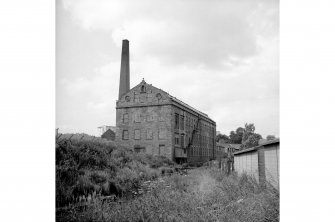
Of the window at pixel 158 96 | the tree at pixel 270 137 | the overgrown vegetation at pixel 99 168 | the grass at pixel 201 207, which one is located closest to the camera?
the grass at pixel 201 207

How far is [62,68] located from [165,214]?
7.10 ft

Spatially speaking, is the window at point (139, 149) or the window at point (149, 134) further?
the window at point (149, 134)

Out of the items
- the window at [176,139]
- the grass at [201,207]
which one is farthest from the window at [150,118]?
the grass at [201,207]

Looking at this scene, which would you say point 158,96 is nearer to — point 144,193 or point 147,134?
point 147,134

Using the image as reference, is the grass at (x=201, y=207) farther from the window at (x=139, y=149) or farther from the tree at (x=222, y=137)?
the window at (x=139, y=149)

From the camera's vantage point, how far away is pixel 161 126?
17.2 feet

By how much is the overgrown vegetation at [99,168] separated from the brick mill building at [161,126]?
0.35 m

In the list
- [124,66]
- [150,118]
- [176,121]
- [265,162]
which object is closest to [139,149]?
[150,118]

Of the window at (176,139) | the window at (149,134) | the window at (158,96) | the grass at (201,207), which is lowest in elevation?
the grass at (201,207)

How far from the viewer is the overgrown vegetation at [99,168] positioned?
159 inches

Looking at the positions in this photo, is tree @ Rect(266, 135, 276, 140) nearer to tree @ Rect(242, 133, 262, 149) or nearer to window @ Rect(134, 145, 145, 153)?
tree @ Rect(242, 133, 262, 149)
